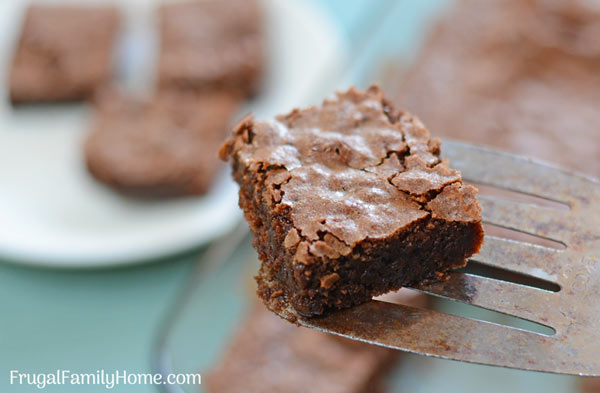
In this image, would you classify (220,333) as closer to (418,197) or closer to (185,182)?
(185,182)

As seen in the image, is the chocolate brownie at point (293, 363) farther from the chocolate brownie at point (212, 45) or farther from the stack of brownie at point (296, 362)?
the chocolate brownie at point (212, 45)

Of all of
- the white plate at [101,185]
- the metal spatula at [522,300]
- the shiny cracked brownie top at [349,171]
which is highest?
the white plate at [101,185]

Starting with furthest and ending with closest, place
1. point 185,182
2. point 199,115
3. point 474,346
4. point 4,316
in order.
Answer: point 199,115 < point 185,182 < point 4,316 < point 474,346

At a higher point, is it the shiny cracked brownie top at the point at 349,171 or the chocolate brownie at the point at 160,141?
the chocolate brownie at the point at 160,141

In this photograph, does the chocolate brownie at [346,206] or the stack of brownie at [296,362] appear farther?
the stack of brownie at [296,362]

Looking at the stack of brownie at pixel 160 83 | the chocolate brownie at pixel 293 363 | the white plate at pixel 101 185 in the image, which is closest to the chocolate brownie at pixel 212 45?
the stack of brownie at pixel 160 83

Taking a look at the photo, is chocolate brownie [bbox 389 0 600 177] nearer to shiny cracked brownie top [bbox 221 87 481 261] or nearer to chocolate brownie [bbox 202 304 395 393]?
chocolate brownie [bbox 202 304 395 393]

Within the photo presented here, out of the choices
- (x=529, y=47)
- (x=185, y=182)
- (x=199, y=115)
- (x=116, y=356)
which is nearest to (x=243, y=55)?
(x=199, y=115)

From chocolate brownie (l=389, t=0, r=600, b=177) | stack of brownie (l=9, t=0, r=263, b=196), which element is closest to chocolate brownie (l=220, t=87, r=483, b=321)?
chocolate brownie (l=389, t=0, r=600, b=177)
